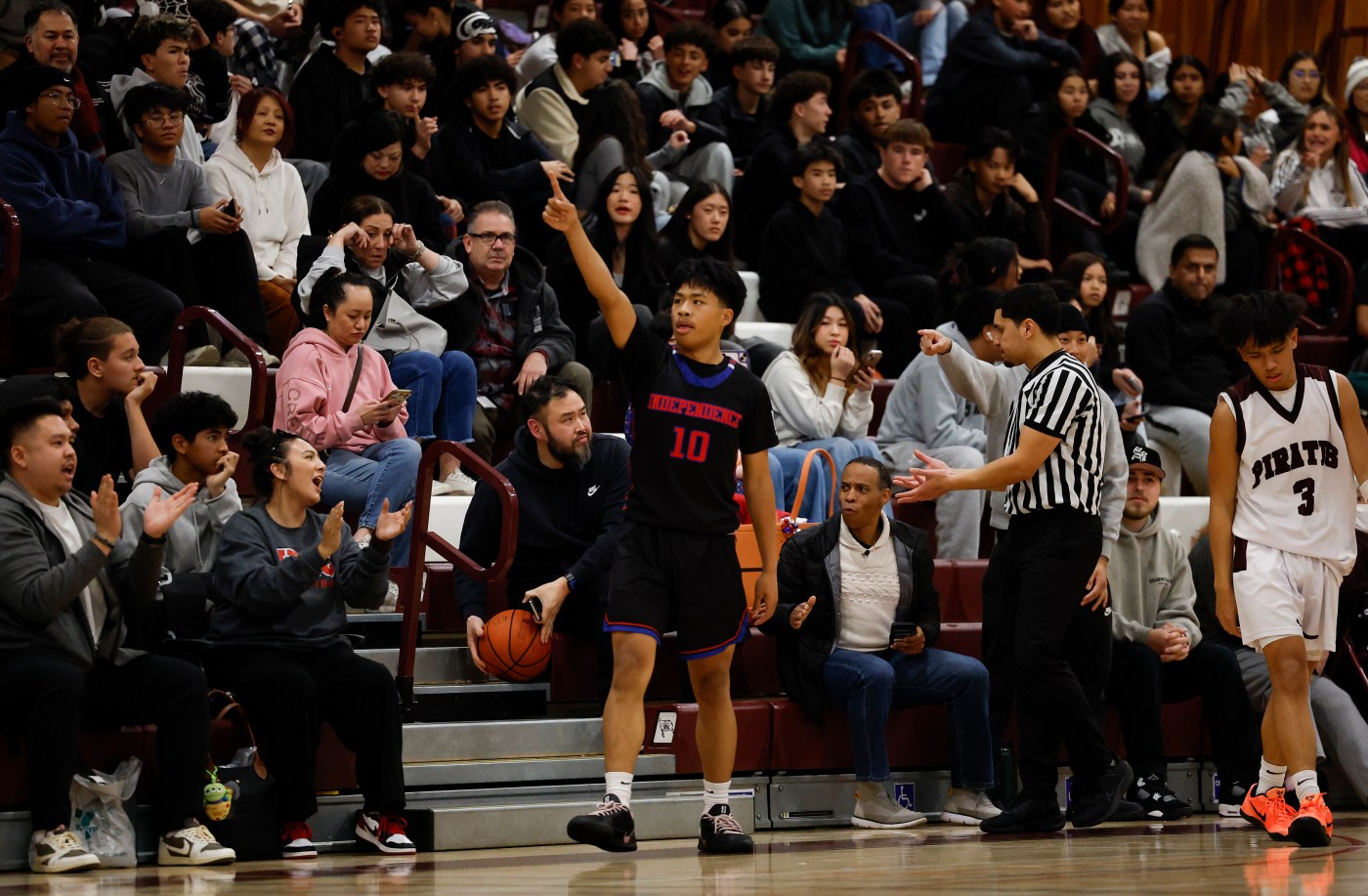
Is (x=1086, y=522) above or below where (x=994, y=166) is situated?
below

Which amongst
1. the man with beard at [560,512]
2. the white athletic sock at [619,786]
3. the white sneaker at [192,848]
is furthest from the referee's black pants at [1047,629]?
the white sneaker at [192,848]

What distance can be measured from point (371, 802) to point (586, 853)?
0.77 m

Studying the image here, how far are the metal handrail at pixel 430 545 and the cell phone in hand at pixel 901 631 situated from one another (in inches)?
61.1

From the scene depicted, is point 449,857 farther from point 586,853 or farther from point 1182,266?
point 1182,266

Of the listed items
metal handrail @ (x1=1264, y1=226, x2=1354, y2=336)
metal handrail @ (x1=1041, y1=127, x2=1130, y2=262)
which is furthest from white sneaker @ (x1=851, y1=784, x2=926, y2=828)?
metal handrail @ (x1=1264, y1=226, x2=1354, y2=336)

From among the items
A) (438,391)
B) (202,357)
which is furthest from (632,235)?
(202,357)

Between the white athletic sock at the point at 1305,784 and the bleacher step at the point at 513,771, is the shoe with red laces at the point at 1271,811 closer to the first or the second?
the white athletic sock at the point at 1305,784

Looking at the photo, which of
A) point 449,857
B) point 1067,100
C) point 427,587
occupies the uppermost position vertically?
point 1067,100

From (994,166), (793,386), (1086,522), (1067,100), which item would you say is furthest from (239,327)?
(1067,100)

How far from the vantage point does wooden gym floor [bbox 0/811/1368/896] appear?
4738 mm

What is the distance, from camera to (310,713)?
6043 mm

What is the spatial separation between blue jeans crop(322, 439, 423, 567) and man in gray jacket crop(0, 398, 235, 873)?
4.38ft

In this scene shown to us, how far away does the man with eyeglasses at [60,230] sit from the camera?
7613mm

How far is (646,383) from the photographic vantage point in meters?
5.85
